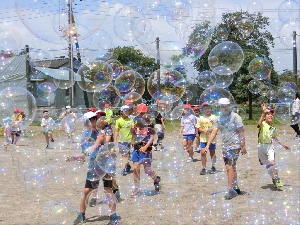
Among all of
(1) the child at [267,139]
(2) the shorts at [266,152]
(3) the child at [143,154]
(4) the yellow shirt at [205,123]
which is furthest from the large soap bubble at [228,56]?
(3) the child at [143,154]

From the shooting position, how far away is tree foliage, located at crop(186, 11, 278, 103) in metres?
10.5

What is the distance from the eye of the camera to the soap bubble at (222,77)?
8.59 m

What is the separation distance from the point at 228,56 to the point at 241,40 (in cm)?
998

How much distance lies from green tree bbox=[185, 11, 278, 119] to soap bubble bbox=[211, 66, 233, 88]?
72 cm

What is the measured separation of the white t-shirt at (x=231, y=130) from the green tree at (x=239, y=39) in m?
2.59

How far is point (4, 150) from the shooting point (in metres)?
12.6

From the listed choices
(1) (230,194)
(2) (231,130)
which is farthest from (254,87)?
(1) (230,194)

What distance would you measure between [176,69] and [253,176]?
129 inches

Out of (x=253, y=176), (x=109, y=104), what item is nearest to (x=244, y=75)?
(x=109, y=104)

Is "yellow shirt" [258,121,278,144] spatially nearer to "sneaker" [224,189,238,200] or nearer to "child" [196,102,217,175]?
"sneaker" [224,189,238,200]

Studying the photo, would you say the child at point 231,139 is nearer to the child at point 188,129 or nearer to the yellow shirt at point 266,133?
the yellow shirt at point 266,133

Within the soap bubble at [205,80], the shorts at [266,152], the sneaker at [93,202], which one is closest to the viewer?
the sneaker at [93,202]


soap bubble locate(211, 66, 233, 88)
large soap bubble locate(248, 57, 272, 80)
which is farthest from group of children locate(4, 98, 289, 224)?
large soap bubble locate(248, 57, 272, 80)

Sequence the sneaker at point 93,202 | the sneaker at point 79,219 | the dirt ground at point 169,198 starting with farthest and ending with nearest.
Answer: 1. the sneaker at point 93,202
2. the dirt ground at point 169,198
3. the sneaker at point 79,219
